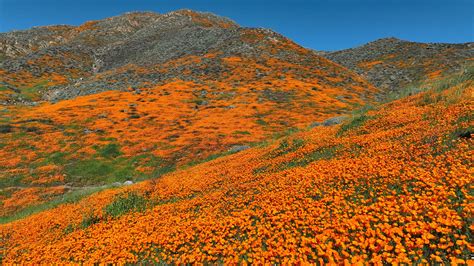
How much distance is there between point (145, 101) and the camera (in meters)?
52.2

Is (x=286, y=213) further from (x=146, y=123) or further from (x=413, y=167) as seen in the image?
(x=146, y=123)

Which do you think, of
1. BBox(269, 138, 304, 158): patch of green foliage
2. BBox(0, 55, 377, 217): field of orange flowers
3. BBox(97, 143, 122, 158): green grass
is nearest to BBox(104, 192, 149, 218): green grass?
BBox(269, 138, 304, 158): patch of green foliage

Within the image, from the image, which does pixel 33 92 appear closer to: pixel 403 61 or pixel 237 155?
pixel 237 155

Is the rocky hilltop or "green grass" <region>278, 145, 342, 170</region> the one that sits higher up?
the rocky hilltop

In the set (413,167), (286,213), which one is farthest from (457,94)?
(286,213)

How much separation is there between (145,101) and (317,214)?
49116mm

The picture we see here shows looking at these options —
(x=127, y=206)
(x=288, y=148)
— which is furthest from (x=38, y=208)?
(x=288, y=148)

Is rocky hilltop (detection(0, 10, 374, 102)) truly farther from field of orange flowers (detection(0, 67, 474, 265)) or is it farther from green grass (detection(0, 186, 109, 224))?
field of orange flowers (detection(0, 67, 474, 265))

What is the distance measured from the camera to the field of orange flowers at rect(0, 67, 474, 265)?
534cm

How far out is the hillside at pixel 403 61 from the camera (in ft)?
201

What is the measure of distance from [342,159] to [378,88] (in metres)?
58.1

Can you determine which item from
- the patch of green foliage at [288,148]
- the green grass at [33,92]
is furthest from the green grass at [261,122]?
the green grass at [33,92]

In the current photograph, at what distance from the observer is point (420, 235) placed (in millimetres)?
5246

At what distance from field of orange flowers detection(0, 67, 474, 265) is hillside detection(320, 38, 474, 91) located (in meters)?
49.7
